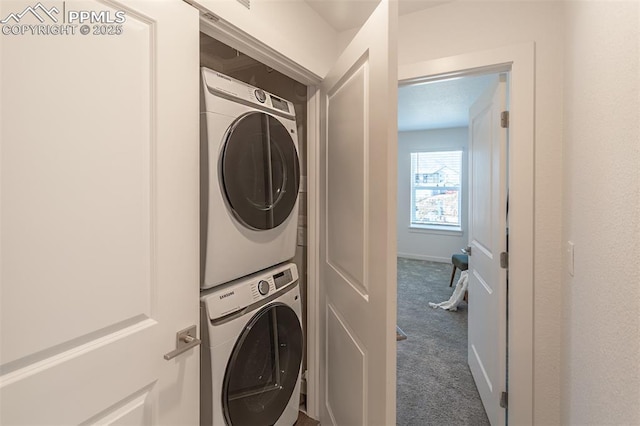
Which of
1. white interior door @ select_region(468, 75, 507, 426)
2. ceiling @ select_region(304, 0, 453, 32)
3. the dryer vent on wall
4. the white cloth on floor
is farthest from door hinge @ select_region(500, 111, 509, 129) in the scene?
the white cloth on floor

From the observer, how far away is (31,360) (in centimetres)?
65

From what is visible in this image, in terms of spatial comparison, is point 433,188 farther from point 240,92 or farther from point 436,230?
point 240,92

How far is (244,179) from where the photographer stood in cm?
126

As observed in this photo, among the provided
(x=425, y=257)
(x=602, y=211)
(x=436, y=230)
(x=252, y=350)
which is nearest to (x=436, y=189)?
(x=436, y=230)

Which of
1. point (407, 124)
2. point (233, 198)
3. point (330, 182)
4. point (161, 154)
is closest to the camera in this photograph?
point (161, 154)

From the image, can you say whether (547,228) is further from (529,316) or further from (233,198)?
(233,198)

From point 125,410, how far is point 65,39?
3.20 ft

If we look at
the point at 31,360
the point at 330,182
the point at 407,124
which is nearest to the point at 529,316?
the point at 330,182

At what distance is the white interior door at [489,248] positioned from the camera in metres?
1.62

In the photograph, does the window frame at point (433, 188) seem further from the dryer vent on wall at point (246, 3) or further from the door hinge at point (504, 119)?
the dryer vent on wall at point (246, 3)

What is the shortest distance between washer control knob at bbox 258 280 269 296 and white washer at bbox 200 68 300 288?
78 millimetres

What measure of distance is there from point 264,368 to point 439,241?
205 inches

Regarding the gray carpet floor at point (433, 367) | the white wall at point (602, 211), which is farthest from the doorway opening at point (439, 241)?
the white wall at point (602, 211)

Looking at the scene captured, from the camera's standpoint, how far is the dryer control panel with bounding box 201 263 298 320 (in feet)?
3.81
